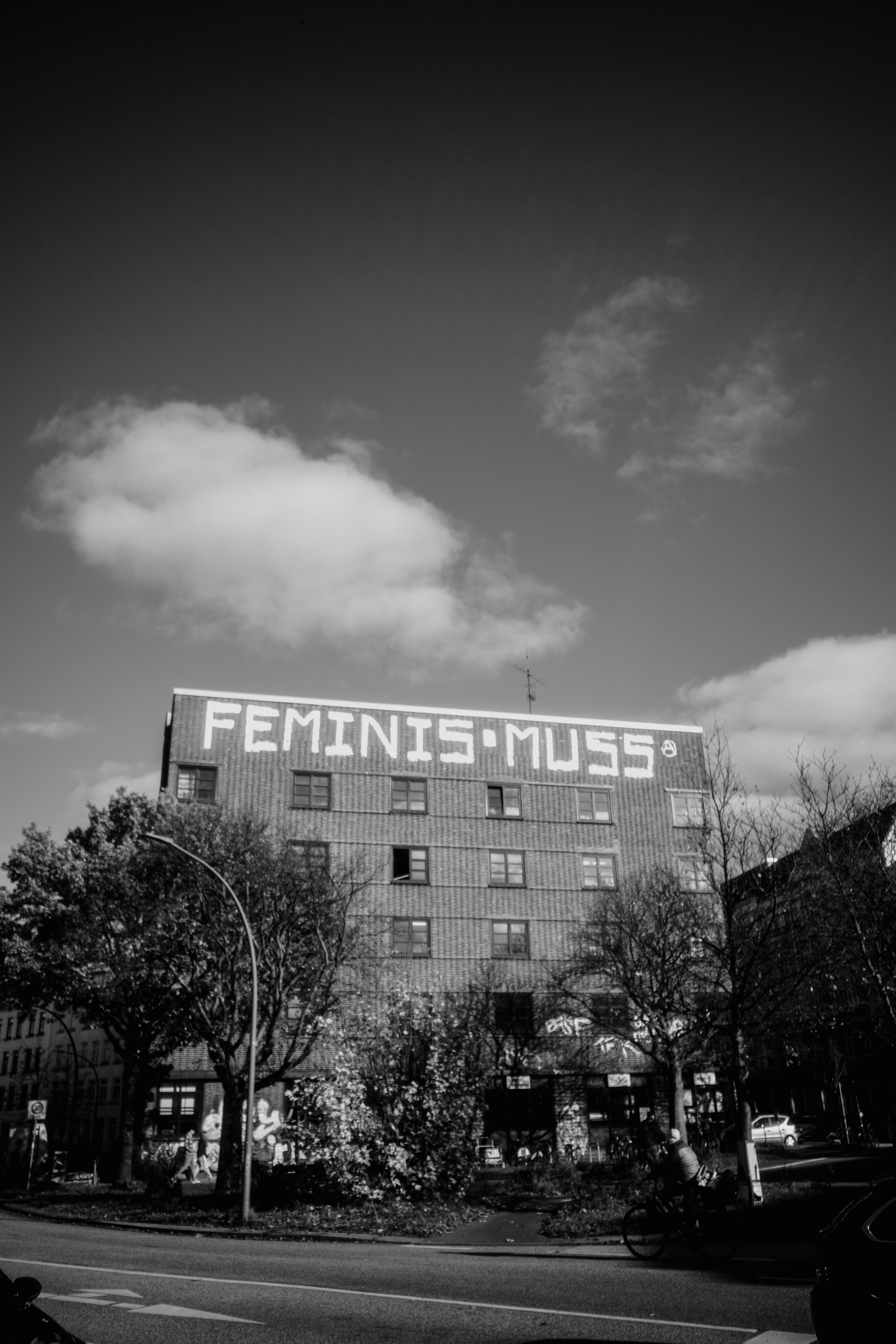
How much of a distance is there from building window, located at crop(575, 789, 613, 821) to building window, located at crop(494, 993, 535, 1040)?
335 inches

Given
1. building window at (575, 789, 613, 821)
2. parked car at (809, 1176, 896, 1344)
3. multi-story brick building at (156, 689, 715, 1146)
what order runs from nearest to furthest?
1. parked car at (809, 1176, 896, 1344)
2. multi-story brick building at (156, 689, 715, 1146)
3. building window at (575, 789, 613, 821)

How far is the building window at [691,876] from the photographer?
1179 inches

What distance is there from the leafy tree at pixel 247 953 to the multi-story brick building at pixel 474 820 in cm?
1118

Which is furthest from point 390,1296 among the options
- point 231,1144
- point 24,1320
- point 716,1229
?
point 231,1144

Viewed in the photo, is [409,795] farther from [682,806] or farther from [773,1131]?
[773,1131]

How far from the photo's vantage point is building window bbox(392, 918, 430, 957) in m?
42.4

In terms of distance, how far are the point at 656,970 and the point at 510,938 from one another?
1301 centimetres

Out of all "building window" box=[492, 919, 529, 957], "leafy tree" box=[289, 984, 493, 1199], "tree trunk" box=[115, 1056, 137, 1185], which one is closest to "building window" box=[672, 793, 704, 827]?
"building window" box=[492, 919, 529, 957]

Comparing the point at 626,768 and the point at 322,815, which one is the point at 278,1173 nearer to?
the point at 322,815

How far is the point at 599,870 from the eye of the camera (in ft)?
152

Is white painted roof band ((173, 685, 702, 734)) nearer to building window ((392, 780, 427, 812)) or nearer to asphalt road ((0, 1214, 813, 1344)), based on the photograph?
building window ((392, 780, 427, 812))

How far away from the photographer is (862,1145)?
3788cm

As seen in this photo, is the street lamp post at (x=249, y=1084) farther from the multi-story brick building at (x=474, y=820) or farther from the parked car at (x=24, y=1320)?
the multi-story brick building at (x=474, y=820)

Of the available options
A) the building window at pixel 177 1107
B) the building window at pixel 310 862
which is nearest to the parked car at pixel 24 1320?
the building window at pixel 310 862
